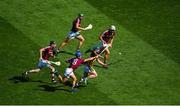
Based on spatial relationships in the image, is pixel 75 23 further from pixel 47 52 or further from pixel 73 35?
pixel 47 52

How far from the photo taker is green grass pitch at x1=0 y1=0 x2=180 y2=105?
24125 mm

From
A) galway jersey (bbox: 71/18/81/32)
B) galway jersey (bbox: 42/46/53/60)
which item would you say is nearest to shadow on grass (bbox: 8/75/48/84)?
galway jersey (bbox: 42/46/53/60)

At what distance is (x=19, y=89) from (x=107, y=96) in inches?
154

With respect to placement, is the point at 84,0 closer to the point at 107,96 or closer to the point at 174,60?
the point at 174,60

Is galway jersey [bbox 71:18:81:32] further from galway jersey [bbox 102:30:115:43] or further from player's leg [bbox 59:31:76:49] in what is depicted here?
galway jersey [bbox 102:30:115:43]

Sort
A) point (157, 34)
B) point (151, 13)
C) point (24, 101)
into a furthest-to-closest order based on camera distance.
A: 1. point (151, 13)
2. point (157, 34)
3. point (24, 101)

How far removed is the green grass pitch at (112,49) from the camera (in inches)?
950

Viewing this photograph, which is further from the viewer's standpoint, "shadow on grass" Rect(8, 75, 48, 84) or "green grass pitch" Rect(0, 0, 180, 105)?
"shadow on grass" Rect(8, 75, 48, 84)

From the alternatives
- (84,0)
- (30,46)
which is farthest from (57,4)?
(30,46)

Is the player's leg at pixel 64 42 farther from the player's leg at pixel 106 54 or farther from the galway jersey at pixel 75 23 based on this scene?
the player's leg at pixel 106 54

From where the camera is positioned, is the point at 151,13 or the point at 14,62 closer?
the point at 14,62

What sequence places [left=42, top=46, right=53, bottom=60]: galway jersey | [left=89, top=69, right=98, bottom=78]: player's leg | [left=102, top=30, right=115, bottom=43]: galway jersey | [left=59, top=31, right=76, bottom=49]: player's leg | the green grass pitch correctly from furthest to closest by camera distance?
[left=59, top=31, right=76, bottom=49]: player's leg
[left=102, top=30, right=115, bottom=43]: galway jersey
[left=89, top=69, right=98, bottom=78]: player's leg
[left=42, top=46, right=53, bottom=60]: galway jersey
the green grass pitch

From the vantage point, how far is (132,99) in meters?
23.8

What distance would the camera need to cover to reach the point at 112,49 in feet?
94.0
